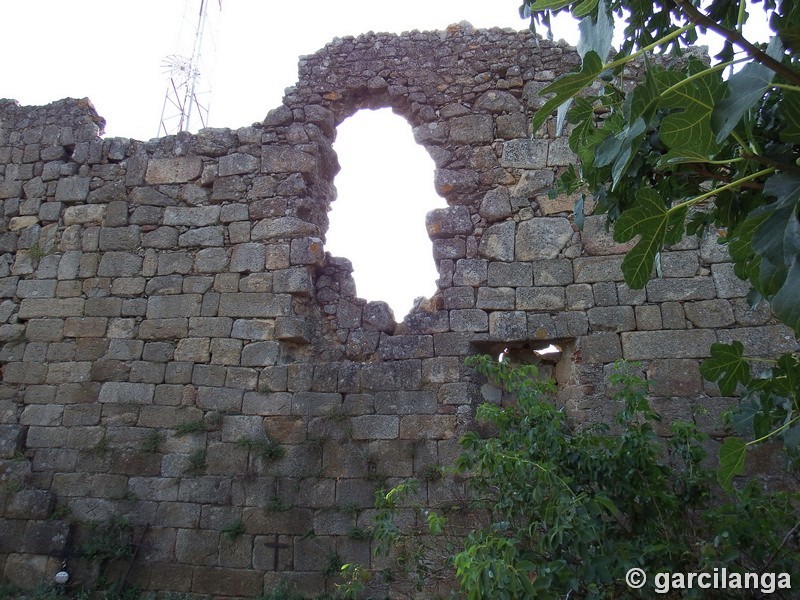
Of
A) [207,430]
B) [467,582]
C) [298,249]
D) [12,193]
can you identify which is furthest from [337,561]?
[12,193]

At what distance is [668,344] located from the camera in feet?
15.8

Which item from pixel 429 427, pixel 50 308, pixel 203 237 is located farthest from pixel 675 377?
pixel 50 308

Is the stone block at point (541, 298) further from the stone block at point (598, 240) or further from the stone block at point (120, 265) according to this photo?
the stone block at point (120, 265)

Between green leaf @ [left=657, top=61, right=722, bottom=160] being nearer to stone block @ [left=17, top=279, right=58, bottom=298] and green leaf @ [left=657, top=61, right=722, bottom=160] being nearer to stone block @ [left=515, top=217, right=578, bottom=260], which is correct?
stone block @ [left=515, top=217, right=578, bottom=260]

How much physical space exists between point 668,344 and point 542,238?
4.34 ft

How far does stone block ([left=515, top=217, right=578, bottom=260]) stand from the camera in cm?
525

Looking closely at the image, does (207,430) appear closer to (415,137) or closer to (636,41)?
(415,137)

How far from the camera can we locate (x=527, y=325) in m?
5.09

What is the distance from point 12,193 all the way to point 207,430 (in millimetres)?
3464

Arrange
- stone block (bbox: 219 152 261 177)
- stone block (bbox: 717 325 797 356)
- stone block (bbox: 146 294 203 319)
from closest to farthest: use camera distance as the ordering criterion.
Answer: stone block (bbox: 717 325 797 356) < stone block (bbox: 146 294 203 319) < stone block (bbox: 219 152 261 177)

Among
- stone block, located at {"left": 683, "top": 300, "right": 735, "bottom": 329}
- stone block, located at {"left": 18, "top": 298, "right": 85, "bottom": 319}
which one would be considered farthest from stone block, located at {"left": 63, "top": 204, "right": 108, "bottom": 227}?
stone block, located at {"left": 683, "top": 300, "right": 735, "bottom": 329}

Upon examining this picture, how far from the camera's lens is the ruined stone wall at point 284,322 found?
16.1 feet

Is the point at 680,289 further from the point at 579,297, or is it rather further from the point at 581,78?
the point at 581,78

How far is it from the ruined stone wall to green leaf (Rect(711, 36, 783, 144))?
370 cm
